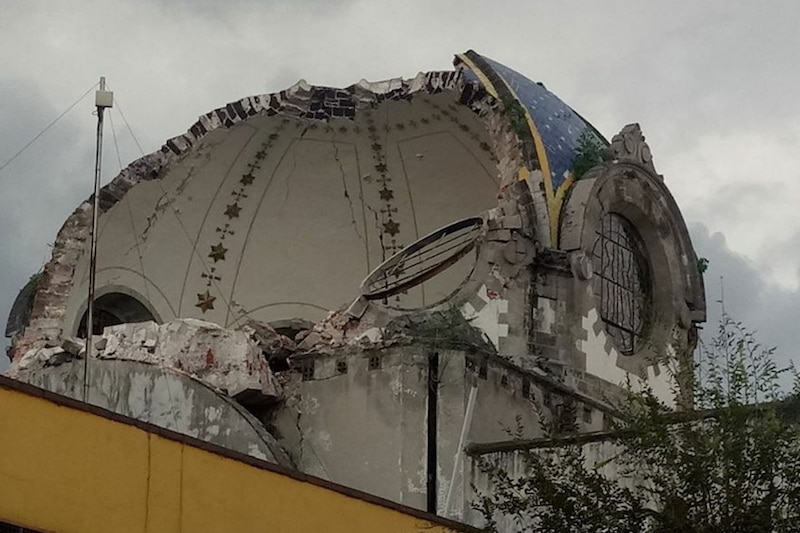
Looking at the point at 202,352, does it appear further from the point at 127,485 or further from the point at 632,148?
the point at 127,485

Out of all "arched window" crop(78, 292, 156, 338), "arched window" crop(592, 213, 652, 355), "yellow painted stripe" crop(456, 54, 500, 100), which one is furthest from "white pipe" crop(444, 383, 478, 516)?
"arched window" crop(78, 292, 156, 338)

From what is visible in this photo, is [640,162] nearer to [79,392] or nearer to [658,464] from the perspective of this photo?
[79,392]

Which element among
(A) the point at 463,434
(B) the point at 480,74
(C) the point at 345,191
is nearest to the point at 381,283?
(C) the point at 345,191

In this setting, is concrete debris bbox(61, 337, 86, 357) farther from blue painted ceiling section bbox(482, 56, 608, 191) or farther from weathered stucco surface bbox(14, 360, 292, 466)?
blue painted ceiling section bbox(482, 56, 608, 191)

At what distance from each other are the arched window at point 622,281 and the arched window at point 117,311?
6.95m

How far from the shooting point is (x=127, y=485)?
12836mm

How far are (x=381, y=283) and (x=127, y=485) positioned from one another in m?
11.6

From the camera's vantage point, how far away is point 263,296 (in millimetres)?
26453

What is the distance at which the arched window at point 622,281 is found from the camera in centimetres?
2336

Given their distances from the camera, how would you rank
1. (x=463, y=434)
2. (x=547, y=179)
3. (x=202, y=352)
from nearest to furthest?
(x=463, y=434) → (x=202, y=352) → (x=547, y=179)

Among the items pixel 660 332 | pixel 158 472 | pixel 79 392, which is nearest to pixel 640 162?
pixel 660 332

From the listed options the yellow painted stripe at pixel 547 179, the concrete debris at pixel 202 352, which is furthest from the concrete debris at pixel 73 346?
the yellow painted stripe at pixel 547 179

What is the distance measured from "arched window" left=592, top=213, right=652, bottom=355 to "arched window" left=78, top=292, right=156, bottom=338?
6.95 meters

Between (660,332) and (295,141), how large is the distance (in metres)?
6.42
